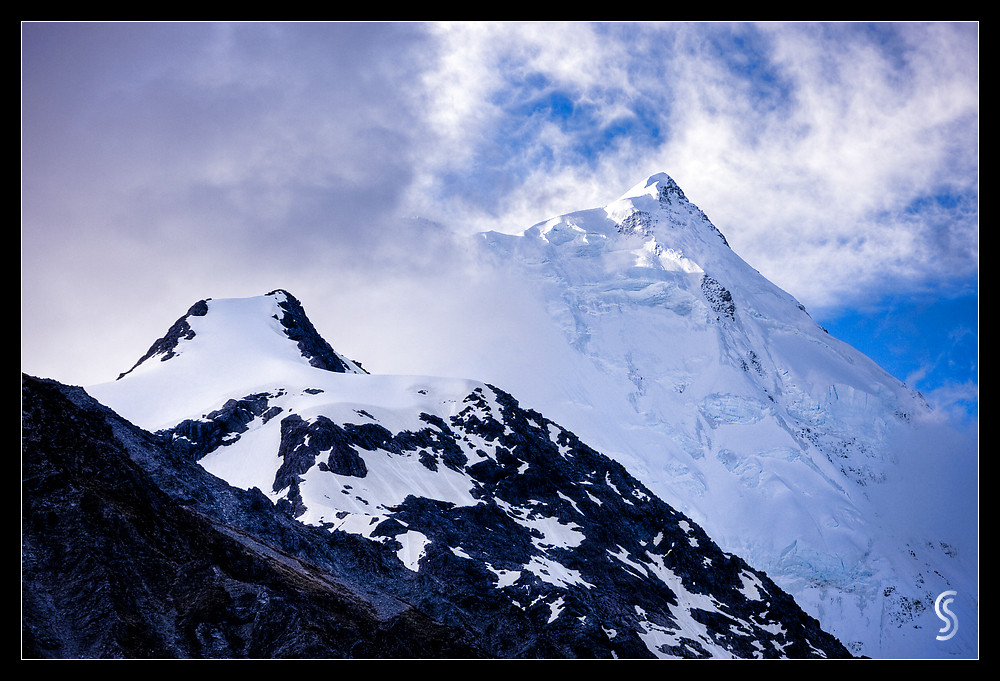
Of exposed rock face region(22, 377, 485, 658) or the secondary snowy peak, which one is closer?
exposed rock face region(22, 377, 485, 658)

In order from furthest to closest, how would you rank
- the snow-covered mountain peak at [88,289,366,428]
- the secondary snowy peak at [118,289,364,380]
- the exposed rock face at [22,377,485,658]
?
the secondary snowy peak at [118,289,364,380]
the snow-covered mountain peak at [88,289,366,428]
the exposed rock face at [22,377,485,658]

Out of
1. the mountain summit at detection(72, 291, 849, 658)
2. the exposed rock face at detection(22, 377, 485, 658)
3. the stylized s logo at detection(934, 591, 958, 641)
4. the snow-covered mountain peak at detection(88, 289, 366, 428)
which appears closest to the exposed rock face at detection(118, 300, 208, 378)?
the snow-covered mountain peak at detection(88, 289, 366, 428)

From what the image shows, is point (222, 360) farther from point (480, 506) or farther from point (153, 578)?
point (153, 578)

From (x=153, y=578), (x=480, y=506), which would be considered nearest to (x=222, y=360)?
(x=480, y=506)

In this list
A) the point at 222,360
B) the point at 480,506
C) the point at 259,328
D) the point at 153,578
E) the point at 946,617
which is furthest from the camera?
the point at 259,328

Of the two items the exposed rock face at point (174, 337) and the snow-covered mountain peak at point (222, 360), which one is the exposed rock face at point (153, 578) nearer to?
the snow-covered mountain peak at point (222, 360)

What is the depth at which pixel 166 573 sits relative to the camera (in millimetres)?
42406

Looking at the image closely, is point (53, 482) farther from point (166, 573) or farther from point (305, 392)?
point (305, 392)

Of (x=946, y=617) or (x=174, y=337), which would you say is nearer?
(x=946, y=617)

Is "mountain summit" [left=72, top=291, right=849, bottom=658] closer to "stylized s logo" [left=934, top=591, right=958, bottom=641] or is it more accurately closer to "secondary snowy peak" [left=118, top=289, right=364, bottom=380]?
"stylized s logo" [left=934, top=591, right=958, bottom=641]

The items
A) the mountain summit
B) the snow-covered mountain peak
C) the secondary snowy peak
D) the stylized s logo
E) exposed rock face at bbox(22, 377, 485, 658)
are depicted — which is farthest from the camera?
the secondary snowy peak

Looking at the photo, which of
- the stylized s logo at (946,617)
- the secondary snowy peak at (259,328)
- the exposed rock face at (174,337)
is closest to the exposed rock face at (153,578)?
the stylized s logo at (946,617)
